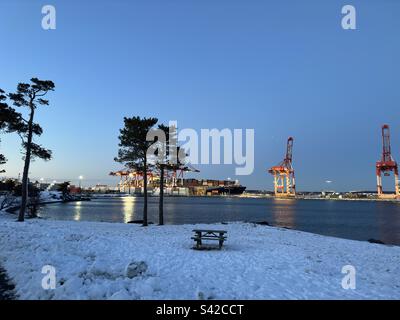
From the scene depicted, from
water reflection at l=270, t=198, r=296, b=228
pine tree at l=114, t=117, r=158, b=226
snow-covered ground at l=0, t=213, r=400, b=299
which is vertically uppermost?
pine tree at l=114, t=117, r=158, b=226

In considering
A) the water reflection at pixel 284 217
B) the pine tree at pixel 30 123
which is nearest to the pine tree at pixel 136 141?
the pine tree at pixel 30 123

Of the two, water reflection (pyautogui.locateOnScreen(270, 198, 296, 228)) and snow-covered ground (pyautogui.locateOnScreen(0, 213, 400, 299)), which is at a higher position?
snow-covered ground (pyautogui.locateOnScreen(0, 213, 400, 299))

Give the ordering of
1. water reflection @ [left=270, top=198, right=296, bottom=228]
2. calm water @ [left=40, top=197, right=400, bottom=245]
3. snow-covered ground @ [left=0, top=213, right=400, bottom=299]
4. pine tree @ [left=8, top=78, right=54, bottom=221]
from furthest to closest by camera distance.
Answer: water reflection @ [left=270, top=198, right=296, bottom=228] → calm water @ [left=40, top=197, right=400, bottom=245] → pine tree @ [left=8, top=78, right=54, bottom=221] → snow-covered ground @ [left=0, top=213, right=400, bottom=299]

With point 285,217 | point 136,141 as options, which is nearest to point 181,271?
point 136,141

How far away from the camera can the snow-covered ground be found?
8.20 metres

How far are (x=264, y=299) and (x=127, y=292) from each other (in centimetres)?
350

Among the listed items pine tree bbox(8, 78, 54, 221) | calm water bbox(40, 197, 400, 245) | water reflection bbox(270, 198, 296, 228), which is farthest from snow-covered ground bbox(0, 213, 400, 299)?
water reflection bbox(270, 198, 296, 228)

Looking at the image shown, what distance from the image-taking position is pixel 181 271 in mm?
9938

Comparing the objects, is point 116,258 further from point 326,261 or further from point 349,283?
point 326,261

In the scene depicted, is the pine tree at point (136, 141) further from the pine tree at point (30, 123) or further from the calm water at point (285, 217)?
the calm water at point (285, 217)

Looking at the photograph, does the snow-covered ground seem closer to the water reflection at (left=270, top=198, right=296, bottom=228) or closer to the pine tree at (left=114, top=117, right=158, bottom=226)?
the pine tree at (left=114, top=117, right=158, bottom=226)
